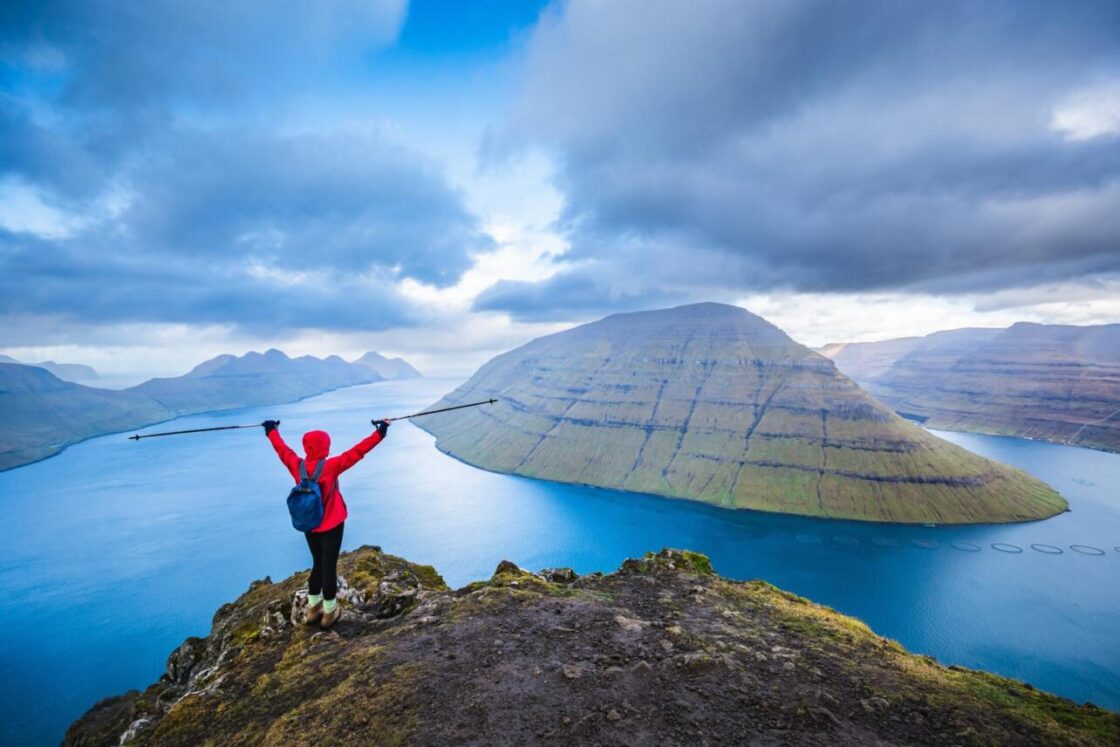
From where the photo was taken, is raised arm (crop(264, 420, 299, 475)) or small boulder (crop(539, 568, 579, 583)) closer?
raised arm (crop(264, 420, 299, 475))

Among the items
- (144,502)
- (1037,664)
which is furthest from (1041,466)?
(144,502)

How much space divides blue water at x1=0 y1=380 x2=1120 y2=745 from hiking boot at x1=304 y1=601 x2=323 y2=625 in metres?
74.2

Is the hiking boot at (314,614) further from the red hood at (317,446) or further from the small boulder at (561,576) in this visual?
the small boulder at (561,576)

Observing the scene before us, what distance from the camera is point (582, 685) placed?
399 inches

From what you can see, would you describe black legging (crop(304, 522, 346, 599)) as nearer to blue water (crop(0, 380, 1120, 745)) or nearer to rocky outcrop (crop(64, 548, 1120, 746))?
rocky outcrop (crop(64, 548, 1120, 746))

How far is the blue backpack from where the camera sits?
10539 mm

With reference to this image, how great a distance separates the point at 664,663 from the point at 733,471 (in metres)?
178

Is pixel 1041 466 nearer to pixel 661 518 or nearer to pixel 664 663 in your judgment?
pixel 661 518

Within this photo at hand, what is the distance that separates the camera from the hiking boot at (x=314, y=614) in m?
13.1

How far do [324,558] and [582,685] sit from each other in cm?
732

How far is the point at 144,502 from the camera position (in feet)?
507

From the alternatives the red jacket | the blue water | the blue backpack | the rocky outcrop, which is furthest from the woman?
the blue water

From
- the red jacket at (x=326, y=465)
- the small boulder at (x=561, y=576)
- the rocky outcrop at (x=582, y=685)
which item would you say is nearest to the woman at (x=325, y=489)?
the red jacket at (x=326, y=465)

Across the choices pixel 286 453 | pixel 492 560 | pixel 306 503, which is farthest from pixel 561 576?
pixel 492 560
